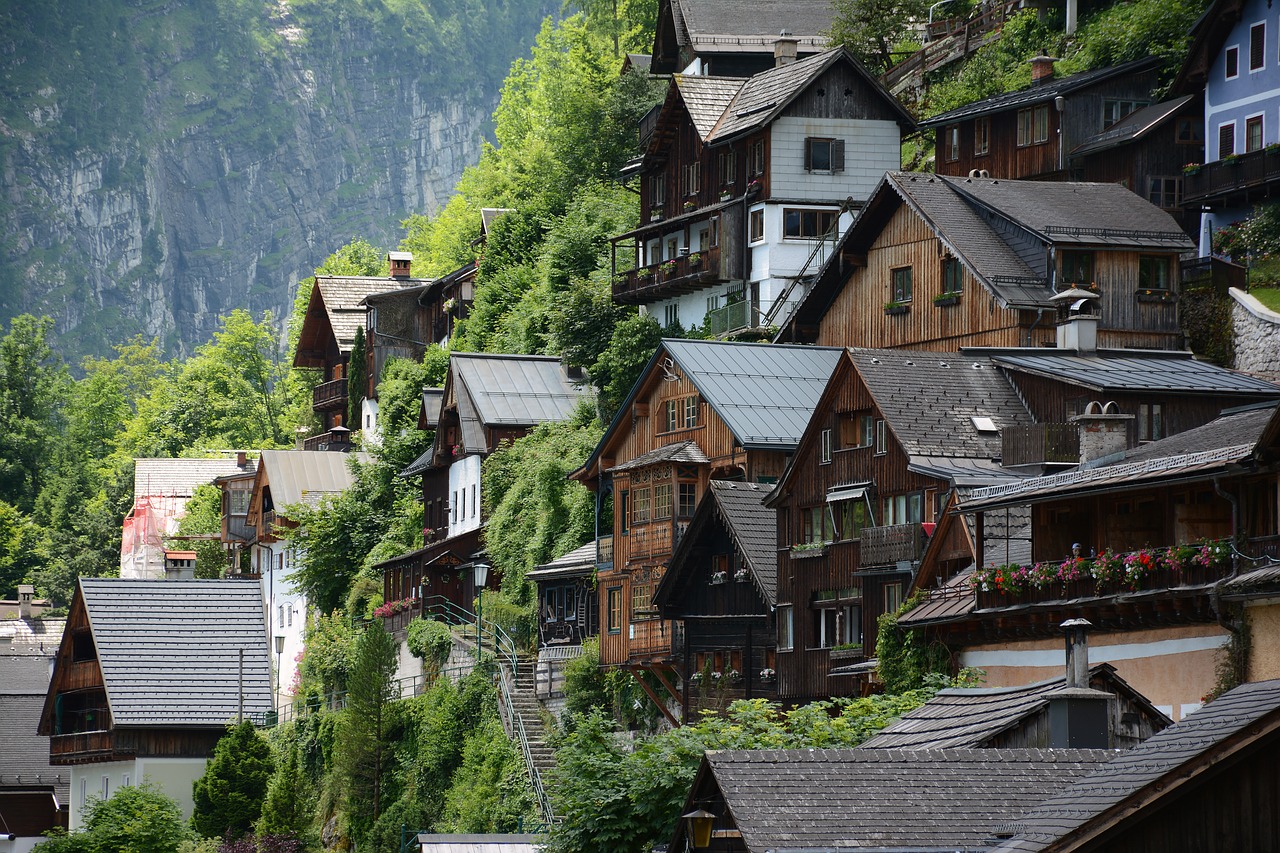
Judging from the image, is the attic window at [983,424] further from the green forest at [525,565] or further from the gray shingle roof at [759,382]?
the gray shingle roof at [759,382]

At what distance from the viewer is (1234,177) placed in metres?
58.1

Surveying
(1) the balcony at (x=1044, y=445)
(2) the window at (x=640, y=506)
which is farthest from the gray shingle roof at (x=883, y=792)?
(2) the window at (x=640, y=506)

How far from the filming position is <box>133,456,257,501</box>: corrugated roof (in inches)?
4626

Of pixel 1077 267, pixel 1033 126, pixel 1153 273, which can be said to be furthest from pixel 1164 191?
pixel 1077 267

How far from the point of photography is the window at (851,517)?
148 feet

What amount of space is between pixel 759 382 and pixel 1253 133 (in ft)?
53.3

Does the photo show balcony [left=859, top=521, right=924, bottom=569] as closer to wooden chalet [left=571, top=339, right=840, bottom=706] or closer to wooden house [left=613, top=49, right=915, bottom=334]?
wooden chalet [left=571, top=339, right=840, bottom=706]

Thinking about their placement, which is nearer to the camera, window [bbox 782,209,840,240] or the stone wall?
the stone wall

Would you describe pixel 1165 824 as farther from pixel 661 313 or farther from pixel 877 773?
pixel 661 313

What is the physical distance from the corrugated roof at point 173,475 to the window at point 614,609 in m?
63.7

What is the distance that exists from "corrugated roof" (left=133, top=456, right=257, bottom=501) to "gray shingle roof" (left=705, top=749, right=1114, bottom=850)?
312 feet

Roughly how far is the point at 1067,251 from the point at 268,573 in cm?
4866

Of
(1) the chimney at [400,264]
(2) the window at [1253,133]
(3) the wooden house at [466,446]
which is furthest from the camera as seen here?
(1) the chimney at [400,264]

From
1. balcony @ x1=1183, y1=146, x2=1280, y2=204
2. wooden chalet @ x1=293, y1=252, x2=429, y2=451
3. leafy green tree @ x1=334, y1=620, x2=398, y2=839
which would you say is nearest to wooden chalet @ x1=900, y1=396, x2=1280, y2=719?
balcony @ x1=1183, y1=146, x2=1280, y2=204
